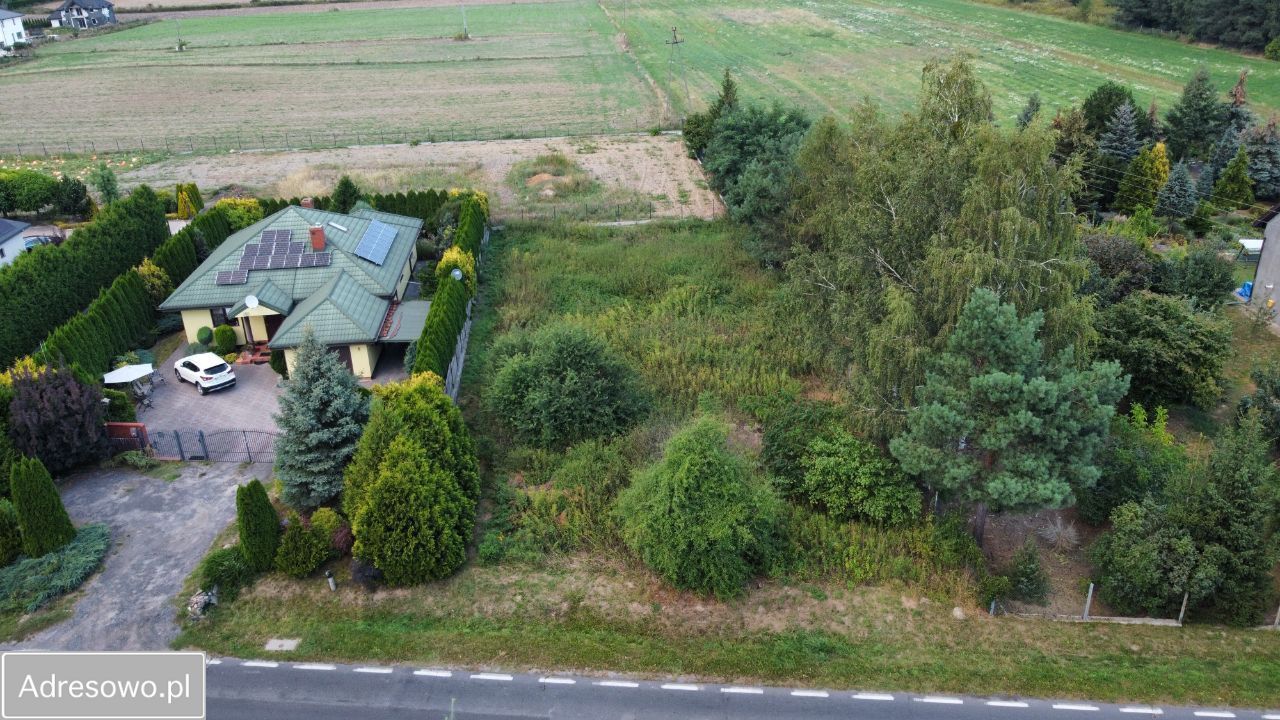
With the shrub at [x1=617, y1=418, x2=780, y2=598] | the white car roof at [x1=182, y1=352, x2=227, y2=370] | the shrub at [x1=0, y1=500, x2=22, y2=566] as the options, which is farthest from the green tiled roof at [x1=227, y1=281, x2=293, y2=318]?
the shrub at [x1=617, y1=418, x2=780, y2=598]

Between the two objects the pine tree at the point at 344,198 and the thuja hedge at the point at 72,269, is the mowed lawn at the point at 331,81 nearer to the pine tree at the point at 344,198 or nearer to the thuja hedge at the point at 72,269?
the pine tree at the point at 344,198

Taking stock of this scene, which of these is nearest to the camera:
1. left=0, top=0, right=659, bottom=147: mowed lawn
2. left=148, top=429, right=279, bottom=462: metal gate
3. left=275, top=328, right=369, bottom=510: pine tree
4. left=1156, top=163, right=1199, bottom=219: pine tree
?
left=275, top=328, right=369, bottom=510: pine tree

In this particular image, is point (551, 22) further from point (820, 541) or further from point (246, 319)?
point (820, 541)

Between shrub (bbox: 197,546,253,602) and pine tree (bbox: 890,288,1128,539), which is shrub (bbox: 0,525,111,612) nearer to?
shrub (bbox: 197,546,253,602)

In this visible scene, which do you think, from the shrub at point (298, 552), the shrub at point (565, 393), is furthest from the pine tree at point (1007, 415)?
the shrub at point (298, 552)

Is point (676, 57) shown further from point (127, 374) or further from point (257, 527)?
point (257, 527)

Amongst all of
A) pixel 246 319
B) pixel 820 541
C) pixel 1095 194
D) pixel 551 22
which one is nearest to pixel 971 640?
pixel 820 541
